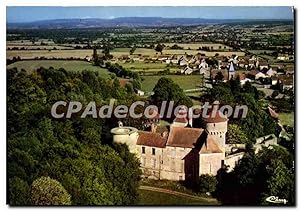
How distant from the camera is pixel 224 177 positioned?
4.03 meters

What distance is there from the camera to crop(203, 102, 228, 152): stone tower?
404 cm

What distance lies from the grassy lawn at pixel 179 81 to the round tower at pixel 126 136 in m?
0.28

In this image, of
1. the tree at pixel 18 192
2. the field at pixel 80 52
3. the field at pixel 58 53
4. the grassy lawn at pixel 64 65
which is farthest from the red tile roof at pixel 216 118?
the tree at pixel 18 192

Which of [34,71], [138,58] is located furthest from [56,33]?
[138,58]

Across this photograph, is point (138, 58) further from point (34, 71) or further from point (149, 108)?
point (34, 71)

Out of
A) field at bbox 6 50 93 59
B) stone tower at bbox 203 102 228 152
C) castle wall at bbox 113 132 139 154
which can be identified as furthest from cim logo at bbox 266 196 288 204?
field at bbox 6 50 93 59

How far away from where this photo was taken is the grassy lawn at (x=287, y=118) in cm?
391

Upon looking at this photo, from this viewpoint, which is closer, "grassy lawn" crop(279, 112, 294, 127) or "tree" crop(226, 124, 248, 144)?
"grassy lawn" crop(279, 112, 294, 127)

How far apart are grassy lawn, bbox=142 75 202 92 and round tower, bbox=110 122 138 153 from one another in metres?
0.28

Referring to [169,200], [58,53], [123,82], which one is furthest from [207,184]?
[58,53]

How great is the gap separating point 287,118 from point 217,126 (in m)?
0.44

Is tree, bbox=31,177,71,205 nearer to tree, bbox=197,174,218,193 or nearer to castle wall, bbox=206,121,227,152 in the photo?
tree, bbox=197,174,218,193

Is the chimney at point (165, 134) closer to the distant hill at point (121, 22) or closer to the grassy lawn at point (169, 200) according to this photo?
the grassy lawn at point (169, 200)

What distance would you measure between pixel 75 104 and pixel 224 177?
105 cm
